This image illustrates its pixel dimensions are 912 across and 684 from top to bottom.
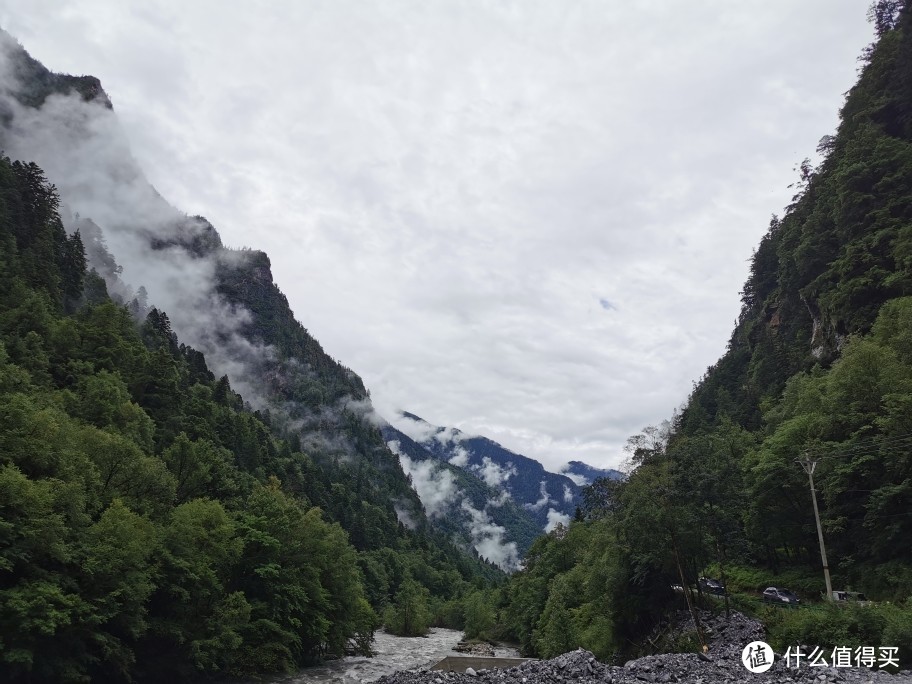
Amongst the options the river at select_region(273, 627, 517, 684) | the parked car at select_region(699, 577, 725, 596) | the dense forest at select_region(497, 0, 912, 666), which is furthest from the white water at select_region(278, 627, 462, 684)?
the parked car at select_region(699, 577, 725, 596)

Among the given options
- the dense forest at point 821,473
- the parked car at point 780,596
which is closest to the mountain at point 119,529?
the dense forest at point 821,473

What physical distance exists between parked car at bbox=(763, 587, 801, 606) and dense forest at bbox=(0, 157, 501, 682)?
39506 mm

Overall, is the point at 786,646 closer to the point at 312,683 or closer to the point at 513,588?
the point at 312,683

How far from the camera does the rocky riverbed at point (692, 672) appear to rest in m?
26.7

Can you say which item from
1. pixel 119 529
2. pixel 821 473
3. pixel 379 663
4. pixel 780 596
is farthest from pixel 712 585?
pixel 119 529

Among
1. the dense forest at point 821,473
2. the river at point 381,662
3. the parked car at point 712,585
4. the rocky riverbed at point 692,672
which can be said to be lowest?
the river at point 381,662

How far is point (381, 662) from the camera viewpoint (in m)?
71.0

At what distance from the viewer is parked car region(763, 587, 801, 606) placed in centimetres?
4300

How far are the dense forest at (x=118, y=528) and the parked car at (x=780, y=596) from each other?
39506mm

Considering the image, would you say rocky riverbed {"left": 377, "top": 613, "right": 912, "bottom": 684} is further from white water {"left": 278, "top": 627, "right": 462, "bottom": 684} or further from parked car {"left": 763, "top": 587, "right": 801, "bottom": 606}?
white water {"left": 278, "top": 627, "right": 462, "bottom": 684}

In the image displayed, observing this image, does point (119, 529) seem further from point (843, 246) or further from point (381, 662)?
point (843, 246)

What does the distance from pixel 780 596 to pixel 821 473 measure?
960 cm

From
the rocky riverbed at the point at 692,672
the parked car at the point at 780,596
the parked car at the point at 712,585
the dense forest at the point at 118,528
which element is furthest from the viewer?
the parked car at the point at 712,585

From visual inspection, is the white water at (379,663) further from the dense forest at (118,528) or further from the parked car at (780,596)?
the parked car at (780,596)
